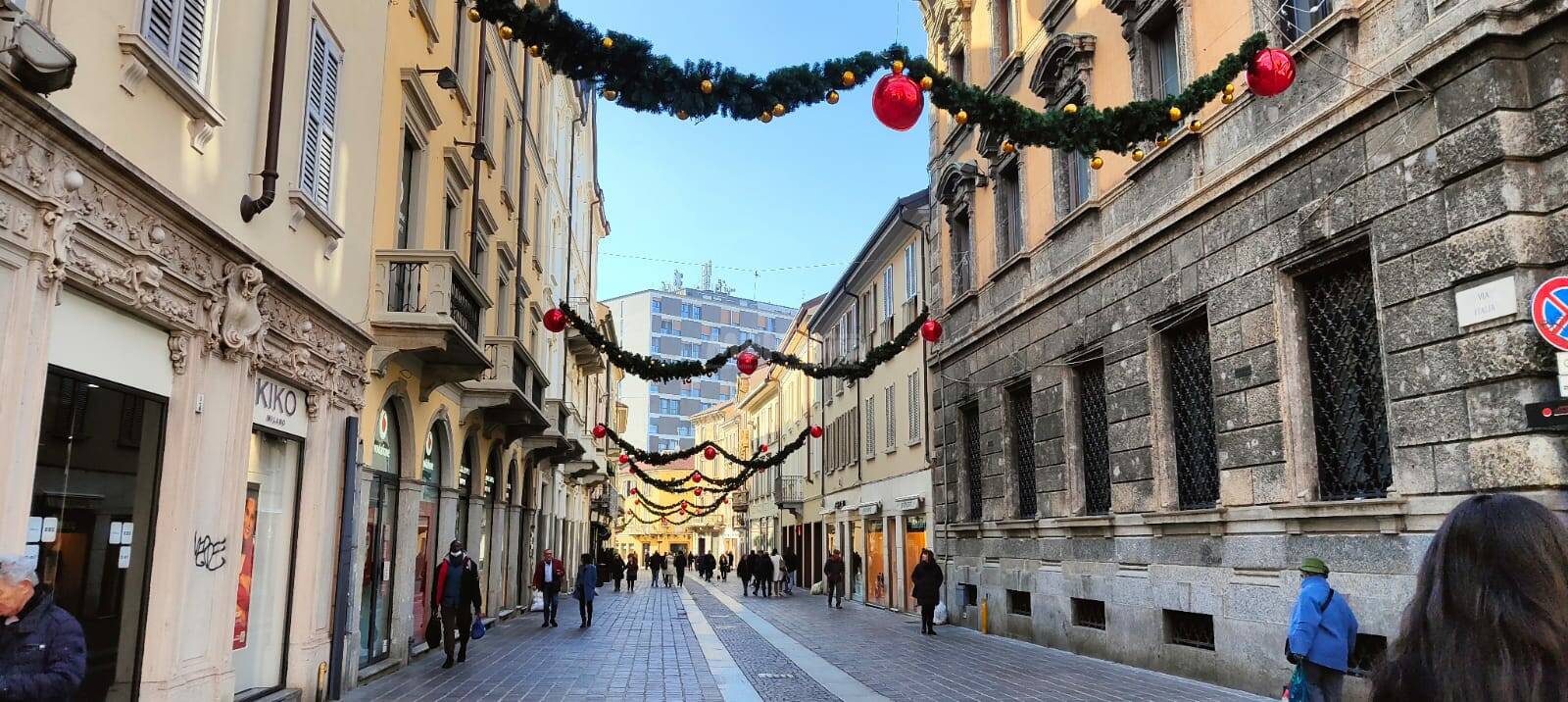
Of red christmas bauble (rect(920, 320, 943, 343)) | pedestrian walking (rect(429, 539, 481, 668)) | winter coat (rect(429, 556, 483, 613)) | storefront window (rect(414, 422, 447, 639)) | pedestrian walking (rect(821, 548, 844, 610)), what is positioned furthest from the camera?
pedestrian walking (rect(821, 548, 844, 610))

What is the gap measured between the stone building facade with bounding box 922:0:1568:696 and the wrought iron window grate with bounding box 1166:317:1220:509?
0.14ft

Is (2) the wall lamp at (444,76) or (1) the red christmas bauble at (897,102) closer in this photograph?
(1) the red christmas bauble at (897,102)

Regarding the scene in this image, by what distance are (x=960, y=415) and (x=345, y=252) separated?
13.7m

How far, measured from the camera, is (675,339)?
106m

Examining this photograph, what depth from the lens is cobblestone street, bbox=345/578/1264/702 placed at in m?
11.8

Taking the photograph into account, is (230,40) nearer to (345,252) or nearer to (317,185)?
(317,185)

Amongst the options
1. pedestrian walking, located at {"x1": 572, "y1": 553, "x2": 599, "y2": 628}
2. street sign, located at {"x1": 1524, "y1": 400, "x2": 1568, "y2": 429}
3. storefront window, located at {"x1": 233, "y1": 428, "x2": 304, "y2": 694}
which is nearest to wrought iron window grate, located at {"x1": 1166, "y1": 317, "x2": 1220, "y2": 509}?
street sign, located at {"x1": 1524, "y1": 400, "x2": 1568, "y2": 429}

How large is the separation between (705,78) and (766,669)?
918cm

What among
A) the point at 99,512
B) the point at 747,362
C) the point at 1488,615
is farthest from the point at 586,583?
the point at 1488,615

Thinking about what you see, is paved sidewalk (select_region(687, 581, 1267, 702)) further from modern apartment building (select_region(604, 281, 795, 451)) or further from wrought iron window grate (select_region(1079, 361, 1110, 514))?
modern apartment building (select_region(604, 281, 795, 451))

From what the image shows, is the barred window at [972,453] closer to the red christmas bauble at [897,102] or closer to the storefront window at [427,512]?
the storefront window at [427,512]

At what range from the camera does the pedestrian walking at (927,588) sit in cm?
1984

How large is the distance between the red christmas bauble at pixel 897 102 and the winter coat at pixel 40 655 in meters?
5.47

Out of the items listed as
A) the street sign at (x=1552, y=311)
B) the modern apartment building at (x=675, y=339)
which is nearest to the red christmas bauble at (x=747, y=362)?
the street sign at (x=1552, y=311)
